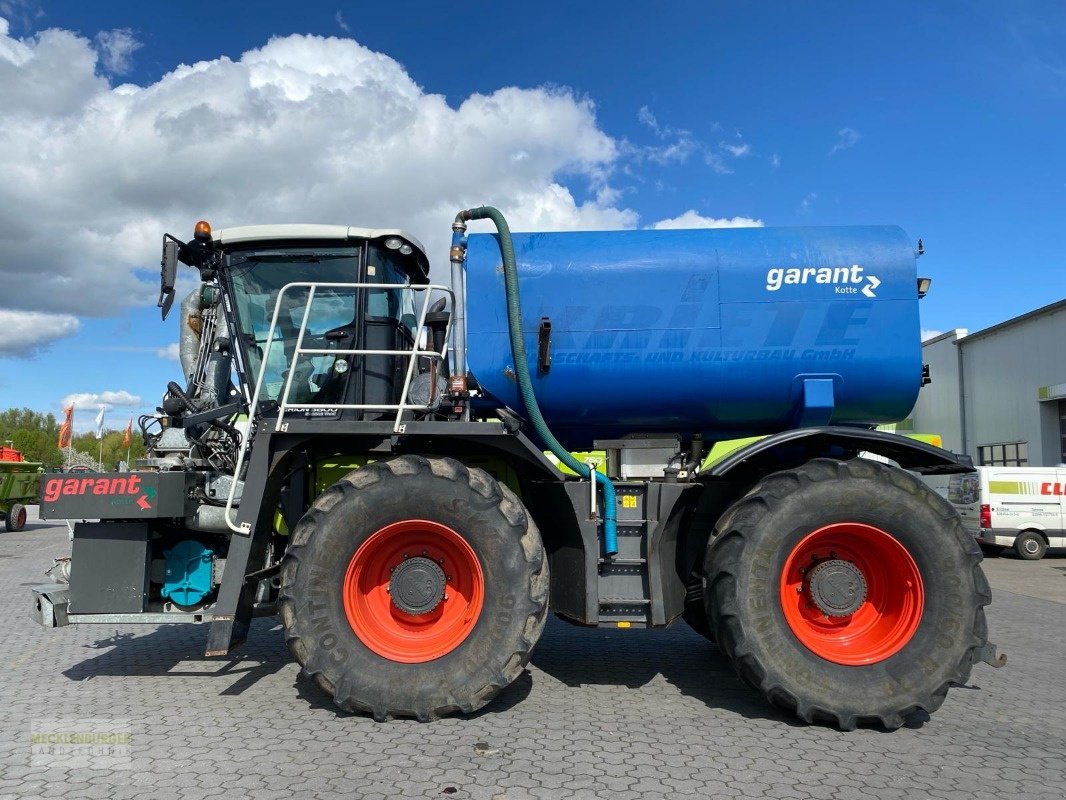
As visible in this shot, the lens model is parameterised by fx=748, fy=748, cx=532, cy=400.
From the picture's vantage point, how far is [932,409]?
1142 inches

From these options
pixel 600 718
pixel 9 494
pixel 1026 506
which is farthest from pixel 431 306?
pixel 9 494

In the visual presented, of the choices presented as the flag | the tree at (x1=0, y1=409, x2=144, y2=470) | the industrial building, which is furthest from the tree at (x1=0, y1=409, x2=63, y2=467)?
the industrial building

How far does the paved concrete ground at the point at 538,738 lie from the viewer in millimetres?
3852

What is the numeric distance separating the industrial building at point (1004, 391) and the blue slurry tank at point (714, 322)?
16292 mm

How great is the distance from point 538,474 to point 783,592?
1.83 meters

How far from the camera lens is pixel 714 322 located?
543cm

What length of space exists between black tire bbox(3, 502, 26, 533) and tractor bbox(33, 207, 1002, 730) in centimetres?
1903

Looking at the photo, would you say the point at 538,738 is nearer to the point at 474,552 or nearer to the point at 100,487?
the point at 474,552

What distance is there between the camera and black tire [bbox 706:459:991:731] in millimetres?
4668

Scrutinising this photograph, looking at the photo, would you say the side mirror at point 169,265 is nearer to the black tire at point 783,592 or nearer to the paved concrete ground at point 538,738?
the paved concrete ground at point 538,738

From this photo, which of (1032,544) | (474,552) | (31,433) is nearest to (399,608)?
(474,552)

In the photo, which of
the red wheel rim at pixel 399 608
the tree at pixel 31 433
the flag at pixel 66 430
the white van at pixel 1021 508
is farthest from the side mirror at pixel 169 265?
the tree at pixel 31 433

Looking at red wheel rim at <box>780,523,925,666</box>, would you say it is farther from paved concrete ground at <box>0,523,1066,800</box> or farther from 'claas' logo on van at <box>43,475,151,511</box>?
'claas' logo on van at <box>43,475,151,511</box>

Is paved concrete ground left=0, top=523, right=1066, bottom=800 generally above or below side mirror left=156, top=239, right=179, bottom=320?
below
